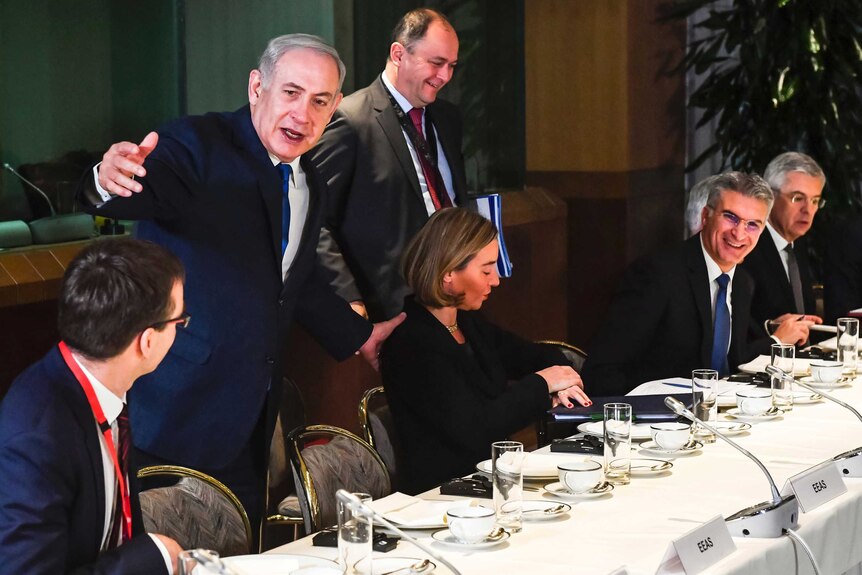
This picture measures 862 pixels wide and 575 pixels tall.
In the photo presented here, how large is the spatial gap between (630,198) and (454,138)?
2.48m

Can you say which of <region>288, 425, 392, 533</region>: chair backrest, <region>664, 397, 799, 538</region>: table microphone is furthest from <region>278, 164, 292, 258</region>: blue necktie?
<region>664, 397, 799, 538</region>: table microphone

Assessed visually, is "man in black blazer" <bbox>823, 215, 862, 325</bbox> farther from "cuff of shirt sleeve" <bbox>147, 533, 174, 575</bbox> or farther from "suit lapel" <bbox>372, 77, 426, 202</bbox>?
"cuff of shirt sleeve" <bbox>147, 533, 174, 575</bbox>

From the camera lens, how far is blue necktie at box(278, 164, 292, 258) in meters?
3.14

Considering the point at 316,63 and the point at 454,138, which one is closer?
the point at 316,63

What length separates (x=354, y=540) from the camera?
196 centimetres

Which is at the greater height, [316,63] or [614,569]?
[316,63]

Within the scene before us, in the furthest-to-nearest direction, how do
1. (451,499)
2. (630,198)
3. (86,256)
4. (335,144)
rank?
(630,198), (335,144), (451,499), (86,256)

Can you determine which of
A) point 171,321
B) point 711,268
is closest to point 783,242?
point 711,268

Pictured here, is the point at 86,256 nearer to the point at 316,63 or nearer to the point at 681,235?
the point at 316,63

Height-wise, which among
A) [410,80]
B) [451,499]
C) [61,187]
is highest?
[410,80]

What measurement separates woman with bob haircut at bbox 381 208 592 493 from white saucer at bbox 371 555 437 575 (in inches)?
42.2

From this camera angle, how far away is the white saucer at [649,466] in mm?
2754

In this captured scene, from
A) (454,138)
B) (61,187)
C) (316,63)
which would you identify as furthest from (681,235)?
(316,63)

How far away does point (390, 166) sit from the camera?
13.6 feet
